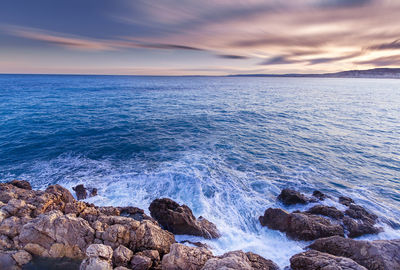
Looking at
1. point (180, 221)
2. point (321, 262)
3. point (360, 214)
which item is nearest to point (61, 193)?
point (180, 221)

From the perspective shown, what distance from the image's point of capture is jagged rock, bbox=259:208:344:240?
37.0ft

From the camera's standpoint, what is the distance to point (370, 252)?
8406 mm

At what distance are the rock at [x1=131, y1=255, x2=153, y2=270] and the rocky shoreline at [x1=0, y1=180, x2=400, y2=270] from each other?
0.12 feet

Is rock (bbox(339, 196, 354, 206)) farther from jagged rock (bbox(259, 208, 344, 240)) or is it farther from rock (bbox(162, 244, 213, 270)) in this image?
rock (bbox(162, 244, 213, 270))

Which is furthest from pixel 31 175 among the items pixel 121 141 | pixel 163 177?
pixel 163 177

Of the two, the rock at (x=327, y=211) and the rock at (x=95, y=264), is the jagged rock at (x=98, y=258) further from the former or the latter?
the rock at (x=327, y=211)

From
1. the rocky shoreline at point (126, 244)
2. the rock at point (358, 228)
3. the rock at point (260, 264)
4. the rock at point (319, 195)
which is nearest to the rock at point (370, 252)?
the rocky shoreline at point (126, 244)

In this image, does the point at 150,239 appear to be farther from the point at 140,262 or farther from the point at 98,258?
the point at 98,258

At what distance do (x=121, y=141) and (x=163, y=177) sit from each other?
11389 mm

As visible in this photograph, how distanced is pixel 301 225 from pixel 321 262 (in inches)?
159

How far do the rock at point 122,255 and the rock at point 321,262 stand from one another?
7858 millimetres

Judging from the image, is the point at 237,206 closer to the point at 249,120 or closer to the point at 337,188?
the point at 337,188

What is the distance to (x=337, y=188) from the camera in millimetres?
16812

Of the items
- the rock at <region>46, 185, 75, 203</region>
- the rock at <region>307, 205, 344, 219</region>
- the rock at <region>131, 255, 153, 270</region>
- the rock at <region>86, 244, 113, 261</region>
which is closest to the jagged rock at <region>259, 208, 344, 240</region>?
the rock at <region>307, 205, 344, 219</region>
